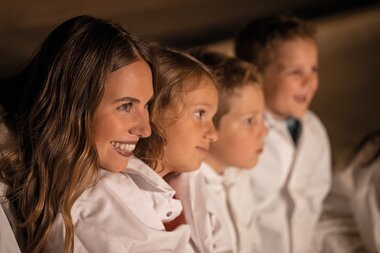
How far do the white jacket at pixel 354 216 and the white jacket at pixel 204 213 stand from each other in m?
0.40

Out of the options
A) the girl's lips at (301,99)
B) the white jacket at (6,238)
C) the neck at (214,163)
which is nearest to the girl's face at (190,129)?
the neck at (214,163)

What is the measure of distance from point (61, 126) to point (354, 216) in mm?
1056

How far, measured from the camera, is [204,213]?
127cm

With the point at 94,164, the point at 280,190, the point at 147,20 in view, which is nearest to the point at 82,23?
the point at 94,164

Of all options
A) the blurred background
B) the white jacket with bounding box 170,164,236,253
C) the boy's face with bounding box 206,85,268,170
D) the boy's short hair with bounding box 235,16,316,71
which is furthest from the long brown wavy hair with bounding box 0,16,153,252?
the blurred background

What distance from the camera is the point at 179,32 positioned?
7.88ft

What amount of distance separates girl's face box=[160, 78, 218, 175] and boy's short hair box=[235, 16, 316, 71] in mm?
462

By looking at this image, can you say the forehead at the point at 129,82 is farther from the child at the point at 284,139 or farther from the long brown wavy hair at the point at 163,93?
the child at the point at 284,139

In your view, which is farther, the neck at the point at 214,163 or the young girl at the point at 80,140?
the neck at the point at 214,163

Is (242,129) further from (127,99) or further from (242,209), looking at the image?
(127,99)

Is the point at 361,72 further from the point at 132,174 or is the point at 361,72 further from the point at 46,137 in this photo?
the point at 46,137

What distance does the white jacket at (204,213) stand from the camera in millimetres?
1255

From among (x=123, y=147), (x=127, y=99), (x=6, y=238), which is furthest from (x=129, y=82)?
(x=6, y=238)

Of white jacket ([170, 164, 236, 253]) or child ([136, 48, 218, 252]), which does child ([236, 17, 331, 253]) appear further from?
child ([136, 48, 218, 252])
